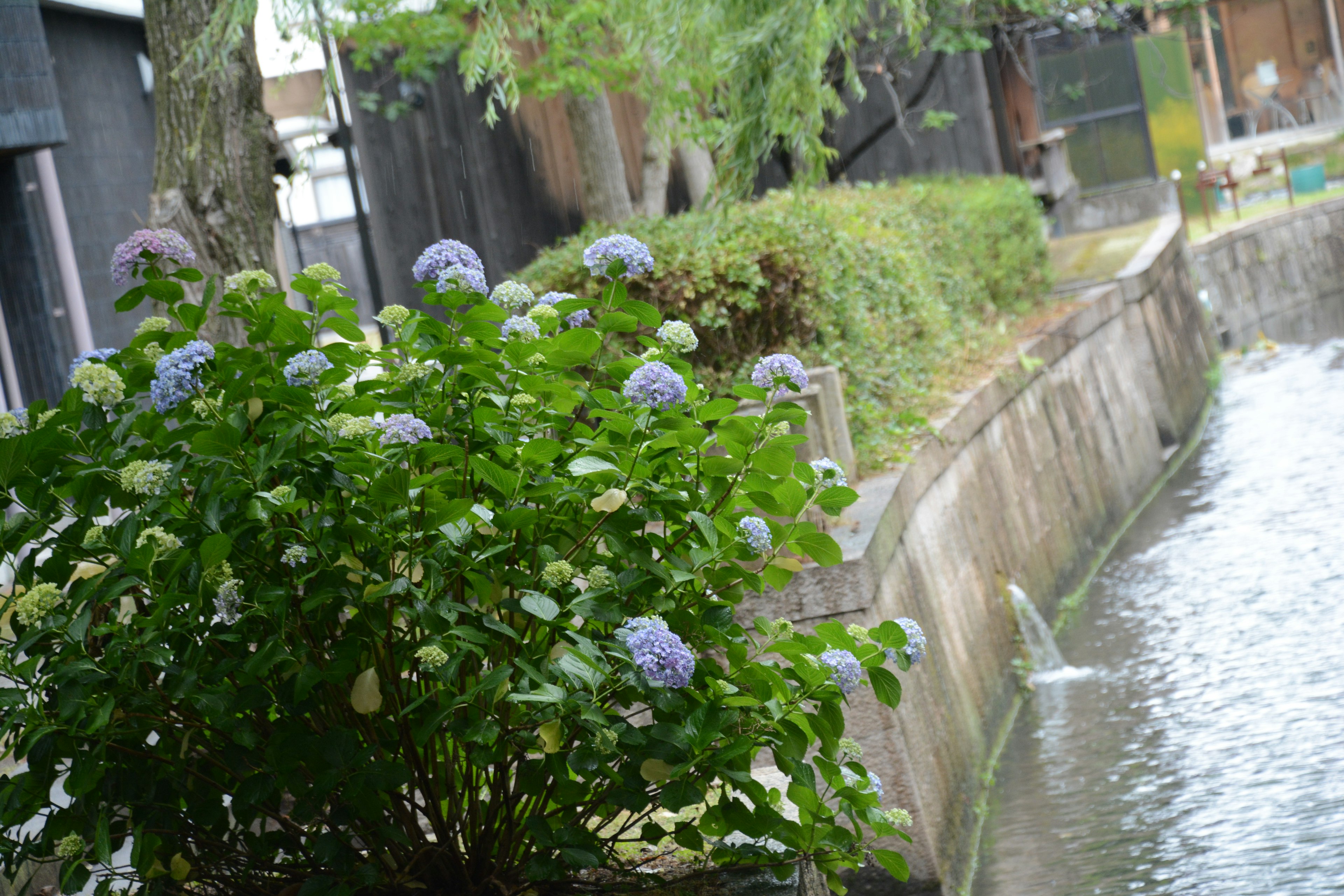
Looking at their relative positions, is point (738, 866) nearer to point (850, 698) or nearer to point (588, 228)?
point (850, 698)

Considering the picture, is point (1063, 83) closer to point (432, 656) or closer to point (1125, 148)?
point (1125, 148)

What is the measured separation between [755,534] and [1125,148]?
19847mm

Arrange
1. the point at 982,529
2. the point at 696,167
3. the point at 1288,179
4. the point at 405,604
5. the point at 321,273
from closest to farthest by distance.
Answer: the point at 405,604
the point at 321,273
the point at 982,529
the point at 696,167
the point at 1288,179

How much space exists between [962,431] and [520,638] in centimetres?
472

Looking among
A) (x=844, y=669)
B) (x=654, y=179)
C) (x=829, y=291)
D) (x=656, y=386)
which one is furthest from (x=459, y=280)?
(x=654, y=179)

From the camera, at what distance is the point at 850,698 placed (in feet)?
14.4

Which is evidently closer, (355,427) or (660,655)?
(660,655)

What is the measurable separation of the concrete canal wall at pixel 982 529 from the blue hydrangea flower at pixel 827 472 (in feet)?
5.96

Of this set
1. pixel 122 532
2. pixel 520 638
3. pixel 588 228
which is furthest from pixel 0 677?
pixel 588 228

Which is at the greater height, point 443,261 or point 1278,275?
point 443,261

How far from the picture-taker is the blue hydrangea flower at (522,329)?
2598 millimetres

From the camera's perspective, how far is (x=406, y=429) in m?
2.35

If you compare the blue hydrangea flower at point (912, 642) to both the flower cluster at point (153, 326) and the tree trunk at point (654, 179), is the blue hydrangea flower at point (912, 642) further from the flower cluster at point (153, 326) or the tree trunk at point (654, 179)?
the tree trunk at point (654, 179)

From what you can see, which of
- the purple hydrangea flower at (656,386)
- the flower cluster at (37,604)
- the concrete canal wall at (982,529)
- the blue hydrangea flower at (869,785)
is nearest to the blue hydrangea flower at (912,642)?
the blue hydrangea flower at (869,785)
